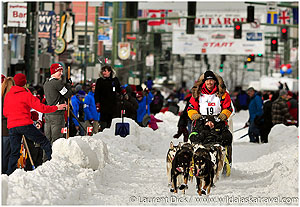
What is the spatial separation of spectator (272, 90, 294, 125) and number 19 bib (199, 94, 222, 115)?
8.55 metres

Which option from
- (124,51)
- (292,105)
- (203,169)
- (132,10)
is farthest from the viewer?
(124,51)

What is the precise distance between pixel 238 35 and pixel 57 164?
2336 centimetres

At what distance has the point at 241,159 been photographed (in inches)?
573

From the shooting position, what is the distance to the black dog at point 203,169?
8.24 metres

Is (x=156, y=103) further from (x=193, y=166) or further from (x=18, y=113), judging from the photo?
(x=193, y=166)

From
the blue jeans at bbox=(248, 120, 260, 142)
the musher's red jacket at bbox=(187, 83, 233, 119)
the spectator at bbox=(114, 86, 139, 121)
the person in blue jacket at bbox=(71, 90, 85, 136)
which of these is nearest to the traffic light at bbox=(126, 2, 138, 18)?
the spectator at bbox=(114, 86, 139, 121)

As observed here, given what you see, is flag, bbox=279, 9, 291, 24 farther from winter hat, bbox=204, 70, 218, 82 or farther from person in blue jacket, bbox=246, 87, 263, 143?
winter hat, bbox=204, 70, 218, 82

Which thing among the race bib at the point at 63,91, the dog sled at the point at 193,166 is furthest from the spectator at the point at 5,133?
the dog sled at the point at 193,166

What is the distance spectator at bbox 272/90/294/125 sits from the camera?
18.1 meters

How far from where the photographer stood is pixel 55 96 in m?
11.2

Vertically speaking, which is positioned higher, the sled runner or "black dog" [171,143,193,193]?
"black dog" [171,143,193,193]

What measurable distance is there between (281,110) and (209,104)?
29.0 ft

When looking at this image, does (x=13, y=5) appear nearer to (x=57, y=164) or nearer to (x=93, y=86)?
(x=93, y=86)

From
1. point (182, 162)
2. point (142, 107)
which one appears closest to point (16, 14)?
point (142, 107)
